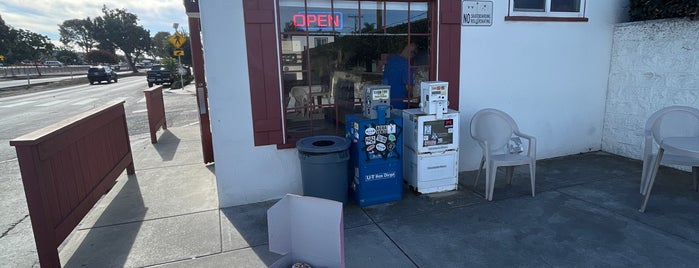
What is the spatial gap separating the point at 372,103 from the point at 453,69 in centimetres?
143

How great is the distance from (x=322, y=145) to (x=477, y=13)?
266cm

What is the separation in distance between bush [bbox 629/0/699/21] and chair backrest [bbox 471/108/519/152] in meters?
2.64

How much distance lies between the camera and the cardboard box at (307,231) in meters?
1.67

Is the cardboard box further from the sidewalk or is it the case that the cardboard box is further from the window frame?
the window frame

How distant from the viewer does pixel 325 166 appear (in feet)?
12.4

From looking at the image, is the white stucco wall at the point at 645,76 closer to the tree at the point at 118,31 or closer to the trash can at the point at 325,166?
the trash can at the point at 325,166

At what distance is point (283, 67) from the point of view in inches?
166

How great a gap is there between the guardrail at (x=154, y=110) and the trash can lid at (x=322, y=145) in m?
4.95

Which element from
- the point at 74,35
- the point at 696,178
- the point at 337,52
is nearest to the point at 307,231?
the point at 337,52

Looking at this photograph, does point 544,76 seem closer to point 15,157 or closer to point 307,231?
point 307,231

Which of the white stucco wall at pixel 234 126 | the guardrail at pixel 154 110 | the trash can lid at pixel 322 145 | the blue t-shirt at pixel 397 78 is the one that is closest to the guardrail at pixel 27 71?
the guardrail at pixel 154 110

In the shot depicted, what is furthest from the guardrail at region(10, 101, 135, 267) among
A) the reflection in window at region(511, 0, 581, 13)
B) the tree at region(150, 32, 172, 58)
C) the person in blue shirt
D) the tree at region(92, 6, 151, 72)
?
the tree at region(150, 32, 172, 58)

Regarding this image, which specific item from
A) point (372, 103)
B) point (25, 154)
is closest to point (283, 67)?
point (372, 103)

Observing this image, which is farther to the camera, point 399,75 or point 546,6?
point 546,6
